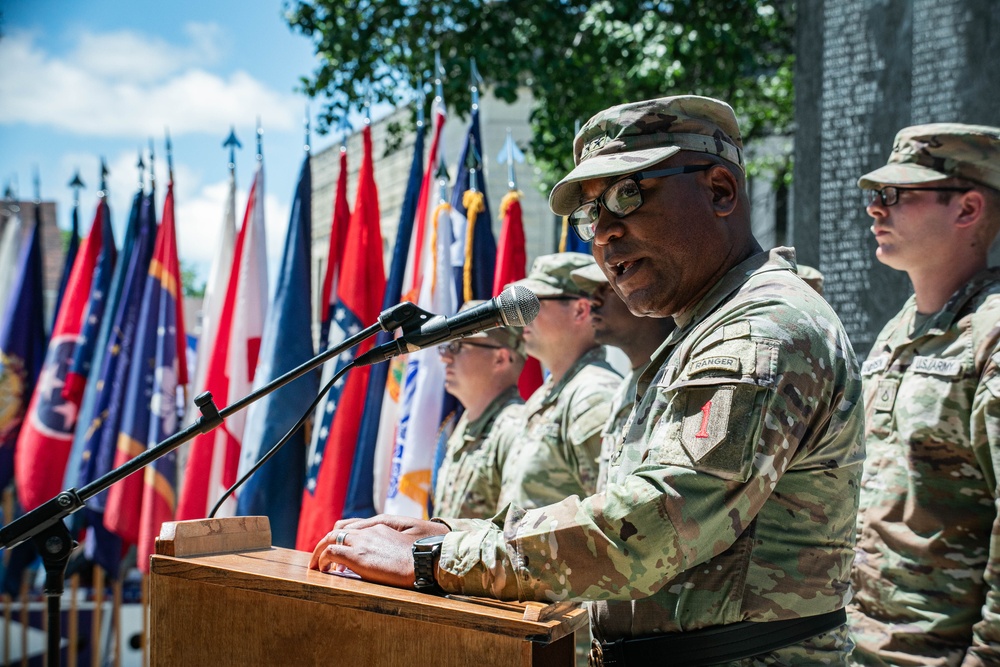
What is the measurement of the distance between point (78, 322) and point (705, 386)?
6033 mm

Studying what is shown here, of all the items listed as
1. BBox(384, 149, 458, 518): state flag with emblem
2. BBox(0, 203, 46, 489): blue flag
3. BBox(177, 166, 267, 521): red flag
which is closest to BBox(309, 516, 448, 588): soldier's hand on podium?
BBox(384, 149, 458, 518): state flag with emblem

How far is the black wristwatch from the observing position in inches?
57.9

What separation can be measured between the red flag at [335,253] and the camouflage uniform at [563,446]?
2154 millimetres

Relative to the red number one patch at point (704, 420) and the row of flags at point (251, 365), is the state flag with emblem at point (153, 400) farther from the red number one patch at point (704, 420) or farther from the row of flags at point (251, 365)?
the red number one patch at point (704, 420)

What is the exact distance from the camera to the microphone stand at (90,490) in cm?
180

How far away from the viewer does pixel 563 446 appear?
11.0 ft

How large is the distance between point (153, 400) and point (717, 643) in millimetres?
5029

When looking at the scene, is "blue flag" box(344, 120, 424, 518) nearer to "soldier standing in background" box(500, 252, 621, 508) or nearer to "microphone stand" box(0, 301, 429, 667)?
"soldier standing in background" box(500, 252, 621, 508)

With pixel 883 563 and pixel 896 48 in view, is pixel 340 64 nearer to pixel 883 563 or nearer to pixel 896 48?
pixel 896 48

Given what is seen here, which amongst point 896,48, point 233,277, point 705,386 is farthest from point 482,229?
point 705,386

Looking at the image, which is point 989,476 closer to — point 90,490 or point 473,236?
point 90,490

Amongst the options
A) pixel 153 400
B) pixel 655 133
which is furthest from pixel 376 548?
pixel 153 400

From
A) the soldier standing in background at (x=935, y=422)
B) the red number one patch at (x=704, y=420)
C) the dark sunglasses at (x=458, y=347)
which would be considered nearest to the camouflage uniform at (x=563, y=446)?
the dark sunglasses at (x=458, y=347)

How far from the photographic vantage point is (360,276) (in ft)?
16.9
